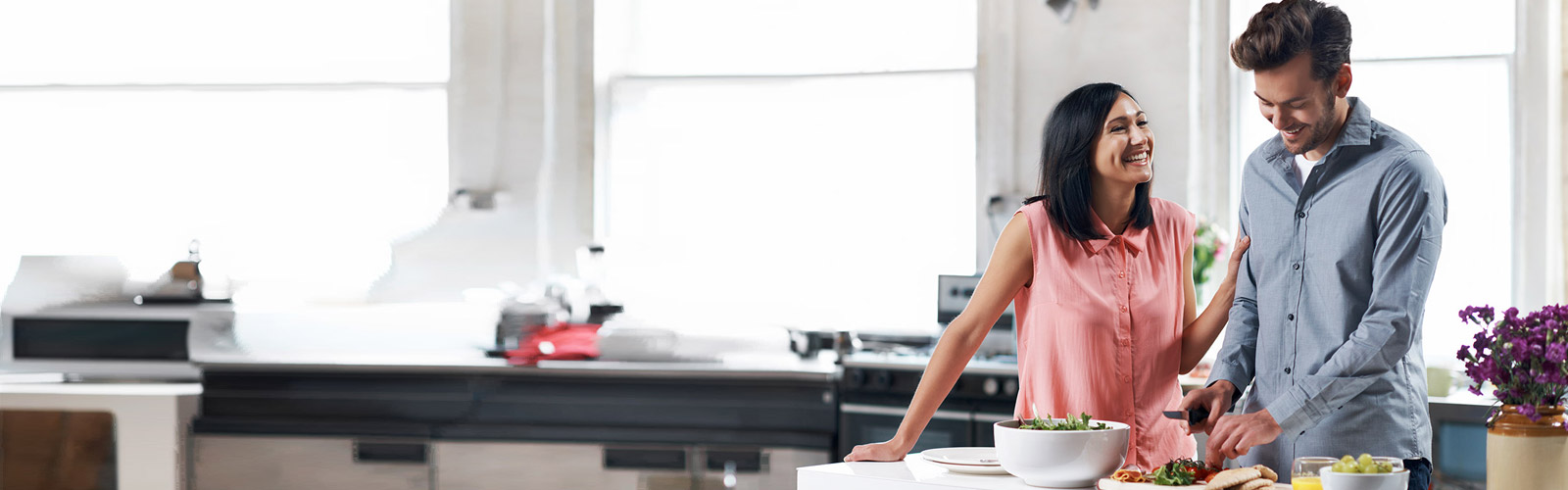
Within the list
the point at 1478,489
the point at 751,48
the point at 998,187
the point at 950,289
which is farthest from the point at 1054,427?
the point at 751,48

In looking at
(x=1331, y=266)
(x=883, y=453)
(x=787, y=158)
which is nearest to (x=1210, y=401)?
(x=1331, y=266)

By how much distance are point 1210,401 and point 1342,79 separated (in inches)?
18.4

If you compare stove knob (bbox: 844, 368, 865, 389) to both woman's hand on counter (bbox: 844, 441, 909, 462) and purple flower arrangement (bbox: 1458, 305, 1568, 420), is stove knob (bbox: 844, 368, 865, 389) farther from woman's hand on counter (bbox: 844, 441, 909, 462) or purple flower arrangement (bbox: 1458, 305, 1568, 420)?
purple flower arrangement (bbox: 1458, 305, 1568, 420)

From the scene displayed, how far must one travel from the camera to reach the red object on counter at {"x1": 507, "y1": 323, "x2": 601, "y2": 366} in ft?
13.8

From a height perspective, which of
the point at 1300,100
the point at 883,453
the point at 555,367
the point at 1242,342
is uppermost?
the point at 1300,100

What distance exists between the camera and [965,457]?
177 cm

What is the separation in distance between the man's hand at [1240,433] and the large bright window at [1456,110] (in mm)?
2780

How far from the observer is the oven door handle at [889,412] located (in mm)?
3855

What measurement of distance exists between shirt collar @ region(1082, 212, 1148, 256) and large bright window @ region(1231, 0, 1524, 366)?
2.51 metres

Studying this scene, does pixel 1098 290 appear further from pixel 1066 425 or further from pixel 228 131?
pixel 228 131

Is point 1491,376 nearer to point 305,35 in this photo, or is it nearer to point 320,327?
point 320,327

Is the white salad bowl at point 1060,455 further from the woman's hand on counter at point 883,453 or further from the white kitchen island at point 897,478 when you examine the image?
the woman's hand on counter at point 883,453

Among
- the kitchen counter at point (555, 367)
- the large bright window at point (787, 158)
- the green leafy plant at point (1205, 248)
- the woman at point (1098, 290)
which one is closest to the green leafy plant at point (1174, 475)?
the woman at point (1098, 290)

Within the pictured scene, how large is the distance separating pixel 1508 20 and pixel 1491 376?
2993 millimetres
